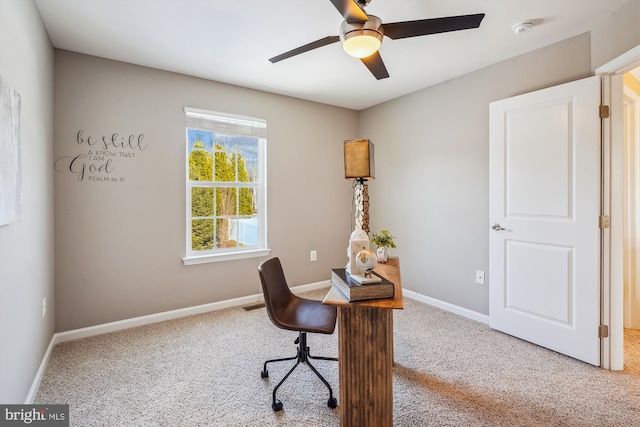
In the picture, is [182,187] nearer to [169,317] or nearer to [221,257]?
[221,257]

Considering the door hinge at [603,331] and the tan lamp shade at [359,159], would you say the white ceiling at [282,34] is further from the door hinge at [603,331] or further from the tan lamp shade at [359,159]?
the door hinge at [603,331]

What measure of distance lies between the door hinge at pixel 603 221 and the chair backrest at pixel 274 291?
2.30 meters

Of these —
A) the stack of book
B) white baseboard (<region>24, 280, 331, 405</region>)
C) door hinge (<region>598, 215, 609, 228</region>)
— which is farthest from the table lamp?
white baseboard (<region>24, 280, 331, 405</region>)

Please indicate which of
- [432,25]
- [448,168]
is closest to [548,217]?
[448,168]

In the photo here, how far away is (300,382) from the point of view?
6.95ft

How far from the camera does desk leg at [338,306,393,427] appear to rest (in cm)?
148

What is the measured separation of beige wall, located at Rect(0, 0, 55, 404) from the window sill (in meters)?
1.11

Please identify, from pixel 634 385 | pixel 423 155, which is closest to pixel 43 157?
pixel 423 155

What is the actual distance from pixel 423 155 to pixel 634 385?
2571 millimetres

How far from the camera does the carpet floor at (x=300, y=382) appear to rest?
5.84 feet

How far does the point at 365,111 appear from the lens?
4.46 metres

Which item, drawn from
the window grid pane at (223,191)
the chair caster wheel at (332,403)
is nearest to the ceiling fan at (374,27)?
the chair caster wheel at (332,403)

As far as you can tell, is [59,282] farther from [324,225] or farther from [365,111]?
[365,111]

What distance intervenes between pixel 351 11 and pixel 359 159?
0.72m
